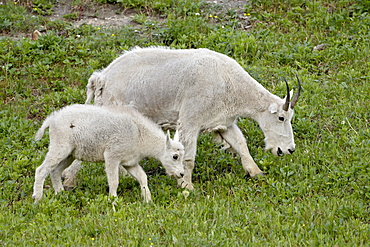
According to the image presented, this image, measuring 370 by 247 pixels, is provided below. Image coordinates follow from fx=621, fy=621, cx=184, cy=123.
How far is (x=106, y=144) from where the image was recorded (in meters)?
8.83

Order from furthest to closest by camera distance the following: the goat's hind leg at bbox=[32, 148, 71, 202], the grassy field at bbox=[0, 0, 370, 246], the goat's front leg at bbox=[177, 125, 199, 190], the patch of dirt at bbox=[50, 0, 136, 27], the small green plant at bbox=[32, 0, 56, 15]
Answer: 1. the small green plant at bbox=[32, 0, 56, 15]
2. the patch of dirt at bbox=[50, 0, 136, 27]
3. the goat's front leg at bbox=[177, 125, 199, 190]
4. the goat's hind leg at bbox=[32, 148, 71, 202]
5. the grassy field at bbox=[0, 0, 370, 246]

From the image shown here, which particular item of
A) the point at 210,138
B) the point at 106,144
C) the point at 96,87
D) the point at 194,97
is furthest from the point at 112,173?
the point at 210,138

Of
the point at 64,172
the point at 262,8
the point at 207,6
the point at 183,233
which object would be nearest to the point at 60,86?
the point at 64,172

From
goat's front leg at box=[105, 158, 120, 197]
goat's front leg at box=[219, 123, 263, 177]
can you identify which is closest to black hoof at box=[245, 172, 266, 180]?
goat's front leg at box=[219, 123, 263, 177]

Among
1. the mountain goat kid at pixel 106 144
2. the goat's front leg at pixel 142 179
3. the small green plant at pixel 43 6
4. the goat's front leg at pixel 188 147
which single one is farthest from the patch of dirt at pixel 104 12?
the goat's front leg at pixel 142 179

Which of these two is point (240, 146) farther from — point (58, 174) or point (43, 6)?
point (43, 6)

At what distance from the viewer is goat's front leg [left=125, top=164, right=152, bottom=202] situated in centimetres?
877

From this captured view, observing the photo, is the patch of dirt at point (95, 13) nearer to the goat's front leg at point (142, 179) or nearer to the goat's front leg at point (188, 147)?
the goat's front leg at point (188, 147)

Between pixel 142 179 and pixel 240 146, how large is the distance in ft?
6.11

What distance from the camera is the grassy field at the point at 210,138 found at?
7414 mm

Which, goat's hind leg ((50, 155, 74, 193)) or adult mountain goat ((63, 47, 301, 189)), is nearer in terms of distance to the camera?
goat's hind leg ((50, 155, 74, 193))

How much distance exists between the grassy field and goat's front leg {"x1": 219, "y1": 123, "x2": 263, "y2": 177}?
0.16 meters

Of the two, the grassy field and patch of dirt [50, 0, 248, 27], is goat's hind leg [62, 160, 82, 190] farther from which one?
patch of dirt [50, 0, 248, 27]

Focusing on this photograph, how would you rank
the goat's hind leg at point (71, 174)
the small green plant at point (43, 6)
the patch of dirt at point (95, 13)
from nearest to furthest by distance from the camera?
the goat's hind leg at point (71, 174), the patch of dirt at point (95, 13), the small green plant at point (43, 6)
